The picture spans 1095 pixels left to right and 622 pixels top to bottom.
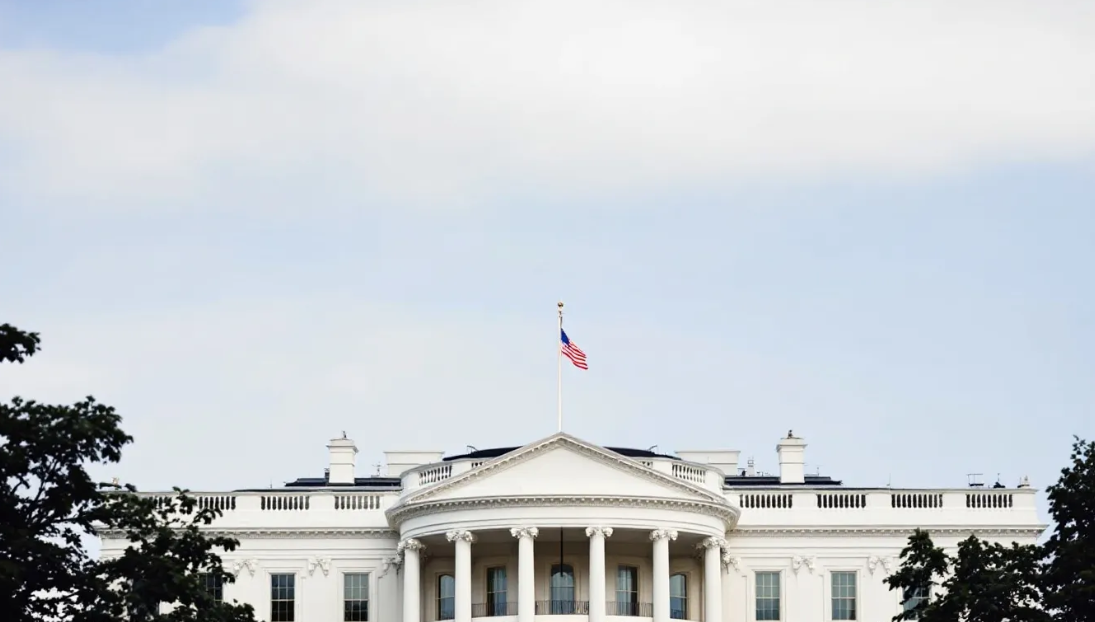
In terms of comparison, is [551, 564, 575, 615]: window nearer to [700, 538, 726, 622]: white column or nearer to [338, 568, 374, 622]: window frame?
[700, 538, 726, 622]: white column

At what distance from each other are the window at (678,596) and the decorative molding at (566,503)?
3.90 m

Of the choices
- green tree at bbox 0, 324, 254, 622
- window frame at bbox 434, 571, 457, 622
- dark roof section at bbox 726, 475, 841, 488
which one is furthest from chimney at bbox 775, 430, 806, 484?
green tree at bbox 0, 324, 254, 622

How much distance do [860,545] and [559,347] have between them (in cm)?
1353

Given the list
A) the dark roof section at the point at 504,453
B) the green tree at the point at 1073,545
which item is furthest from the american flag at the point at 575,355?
the green tree at the point at 1073,545

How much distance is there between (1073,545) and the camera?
6391cm

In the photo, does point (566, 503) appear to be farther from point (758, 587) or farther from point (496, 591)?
point (758, 587)

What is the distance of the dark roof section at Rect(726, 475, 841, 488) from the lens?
3679 inches

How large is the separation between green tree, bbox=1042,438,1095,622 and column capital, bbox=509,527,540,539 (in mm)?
22674

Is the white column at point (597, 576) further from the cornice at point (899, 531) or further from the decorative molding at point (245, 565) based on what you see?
the decorative molding at point (245, 565)

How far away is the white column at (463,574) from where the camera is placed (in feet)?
275

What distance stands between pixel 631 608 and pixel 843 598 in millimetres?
8139

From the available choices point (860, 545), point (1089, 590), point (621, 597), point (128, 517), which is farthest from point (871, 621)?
point (128, 517)

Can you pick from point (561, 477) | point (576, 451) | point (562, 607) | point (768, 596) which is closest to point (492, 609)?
point (562, 607)

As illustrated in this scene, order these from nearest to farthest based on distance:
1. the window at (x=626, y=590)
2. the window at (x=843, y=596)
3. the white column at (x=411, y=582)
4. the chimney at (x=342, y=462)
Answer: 1. the white column at (x=411, y=582)
2. the window at (x=626, y=590)
3. the window at (x=843, y=596)
4. the chimney at (x=342, y=462)
